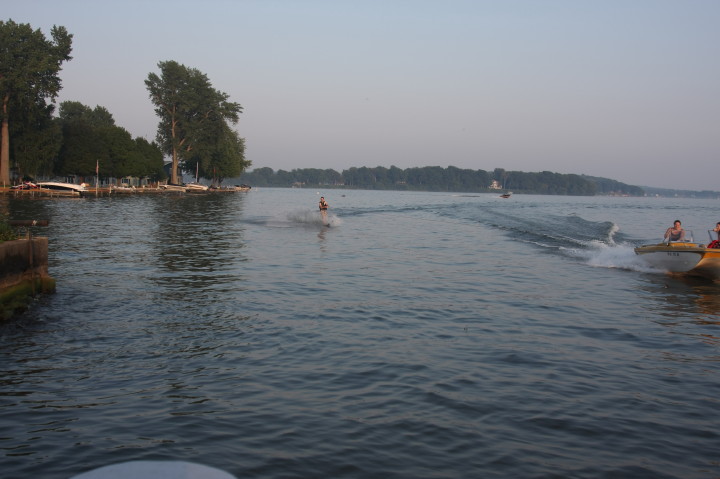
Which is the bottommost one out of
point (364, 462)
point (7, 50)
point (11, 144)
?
point (364, 462)

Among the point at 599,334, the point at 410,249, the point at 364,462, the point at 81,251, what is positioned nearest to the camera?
the point at 364,462

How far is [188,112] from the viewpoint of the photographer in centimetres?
11962

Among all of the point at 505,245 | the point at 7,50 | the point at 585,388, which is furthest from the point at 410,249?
the point at 7,50

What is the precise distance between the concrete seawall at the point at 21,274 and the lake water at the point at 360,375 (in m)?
0.40

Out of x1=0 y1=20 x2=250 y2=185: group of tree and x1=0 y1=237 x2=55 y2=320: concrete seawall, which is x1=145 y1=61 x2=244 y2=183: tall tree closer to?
x1=0 y1=20 x2=250 y2=185: group of tree

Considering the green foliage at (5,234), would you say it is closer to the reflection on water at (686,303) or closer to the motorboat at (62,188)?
the reflection on water at (686,303)

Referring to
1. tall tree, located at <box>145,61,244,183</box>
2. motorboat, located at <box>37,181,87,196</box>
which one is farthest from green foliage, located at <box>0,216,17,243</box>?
tall tree, located at <box>145,61,244,183</box>

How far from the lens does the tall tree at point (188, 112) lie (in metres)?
115

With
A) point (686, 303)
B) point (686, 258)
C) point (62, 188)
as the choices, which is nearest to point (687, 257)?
point (686, 258)

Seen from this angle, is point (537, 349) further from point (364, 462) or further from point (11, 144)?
point (11, 144)

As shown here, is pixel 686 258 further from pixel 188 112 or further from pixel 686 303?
pixel 188 112

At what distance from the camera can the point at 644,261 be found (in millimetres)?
24859

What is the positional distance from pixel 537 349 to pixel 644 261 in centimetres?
1563

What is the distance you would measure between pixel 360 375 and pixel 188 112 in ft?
387
